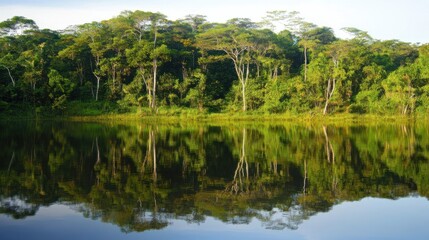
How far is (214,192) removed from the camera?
9.88m

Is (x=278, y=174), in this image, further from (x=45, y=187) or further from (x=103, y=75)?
(x=103, y=75)

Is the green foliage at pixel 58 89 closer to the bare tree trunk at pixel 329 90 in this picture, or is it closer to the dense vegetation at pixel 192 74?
the dense vegetation at pixel 192 74

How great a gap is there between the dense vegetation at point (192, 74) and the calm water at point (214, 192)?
2086cm

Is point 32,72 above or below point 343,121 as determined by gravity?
above

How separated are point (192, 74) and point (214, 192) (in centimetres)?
3184

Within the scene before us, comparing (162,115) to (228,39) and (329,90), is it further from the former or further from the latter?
(329,90)

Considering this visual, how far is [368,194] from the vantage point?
32.2ft

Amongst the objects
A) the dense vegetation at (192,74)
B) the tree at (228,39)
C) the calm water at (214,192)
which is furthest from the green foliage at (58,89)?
the calm water at (214,192)

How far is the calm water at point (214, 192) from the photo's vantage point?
7.50 metres

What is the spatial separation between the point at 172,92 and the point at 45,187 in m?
31.1

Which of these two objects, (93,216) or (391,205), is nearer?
(93,216)

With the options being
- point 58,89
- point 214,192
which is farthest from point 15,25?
point 214,192

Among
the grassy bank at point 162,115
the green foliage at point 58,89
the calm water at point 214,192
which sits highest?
the green foliage at point 58,89

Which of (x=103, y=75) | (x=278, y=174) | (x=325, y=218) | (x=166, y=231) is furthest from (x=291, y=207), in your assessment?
(x=103, y=75)
